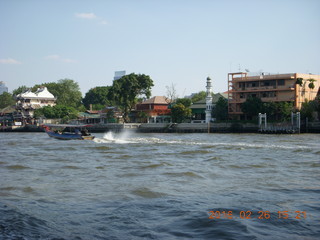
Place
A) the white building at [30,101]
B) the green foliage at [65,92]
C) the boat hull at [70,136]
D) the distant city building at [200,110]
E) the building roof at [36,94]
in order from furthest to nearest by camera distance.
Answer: the green foliage at [65,92], the building roof at [36,94], the white building at [30,101], the distant city building at [200,110], the boat hull at [70,136]

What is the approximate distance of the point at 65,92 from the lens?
89.4m

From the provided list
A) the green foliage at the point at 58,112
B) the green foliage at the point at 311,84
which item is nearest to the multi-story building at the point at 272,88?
the green foliage at the point at 311,84

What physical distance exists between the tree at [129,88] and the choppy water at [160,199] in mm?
41172

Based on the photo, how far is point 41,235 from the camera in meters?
7.83

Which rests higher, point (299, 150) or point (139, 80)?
point (139, 80)

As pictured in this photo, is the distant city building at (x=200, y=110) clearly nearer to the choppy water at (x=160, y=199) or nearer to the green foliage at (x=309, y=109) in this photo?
the green foliage at (x=309, y=109)

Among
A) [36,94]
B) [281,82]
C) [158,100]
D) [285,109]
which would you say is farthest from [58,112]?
[285,109]

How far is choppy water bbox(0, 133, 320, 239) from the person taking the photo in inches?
317

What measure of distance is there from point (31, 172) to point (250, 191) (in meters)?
9.19

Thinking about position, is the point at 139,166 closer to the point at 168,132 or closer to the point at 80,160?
the point at 80,160

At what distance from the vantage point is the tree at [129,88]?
5956cm

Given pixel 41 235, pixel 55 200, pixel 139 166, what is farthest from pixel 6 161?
pixel 41 235
